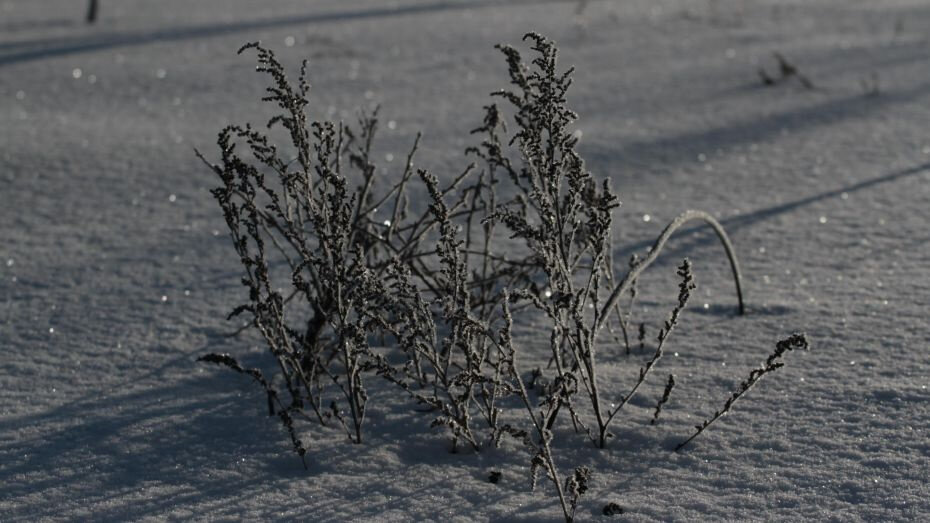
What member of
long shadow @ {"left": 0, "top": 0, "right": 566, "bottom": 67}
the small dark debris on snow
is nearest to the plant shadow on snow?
the small dark debris on snow

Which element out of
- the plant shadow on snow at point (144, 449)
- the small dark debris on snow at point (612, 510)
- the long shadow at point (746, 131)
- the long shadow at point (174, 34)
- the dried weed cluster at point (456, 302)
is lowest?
the small dark debris on snow at point (612, 510)

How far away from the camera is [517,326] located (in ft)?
11.4

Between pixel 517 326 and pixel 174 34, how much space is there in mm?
6899

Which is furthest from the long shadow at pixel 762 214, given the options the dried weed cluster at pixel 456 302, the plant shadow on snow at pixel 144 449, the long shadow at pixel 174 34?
the long shadow at pixel 174 34

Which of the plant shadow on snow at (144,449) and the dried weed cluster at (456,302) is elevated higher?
the dried weed cluster at (456,302)

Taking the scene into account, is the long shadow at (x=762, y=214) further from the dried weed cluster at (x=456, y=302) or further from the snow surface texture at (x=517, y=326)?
the dried weed cluster at (x=456, y=302)

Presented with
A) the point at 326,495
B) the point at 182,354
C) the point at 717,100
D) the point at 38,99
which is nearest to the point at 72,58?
the point at 38,99

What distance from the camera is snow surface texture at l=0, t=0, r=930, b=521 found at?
8.01 feet

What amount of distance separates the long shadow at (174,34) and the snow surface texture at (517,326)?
0.07m

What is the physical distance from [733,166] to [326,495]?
359 cm

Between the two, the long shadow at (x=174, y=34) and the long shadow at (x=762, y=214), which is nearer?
the long shadow at (x=762, y=214)

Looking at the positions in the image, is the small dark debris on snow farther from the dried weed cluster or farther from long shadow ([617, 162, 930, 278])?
long shadow ([617, 162, 930, 278])

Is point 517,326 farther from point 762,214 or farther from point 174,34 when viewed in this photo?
point 174,34

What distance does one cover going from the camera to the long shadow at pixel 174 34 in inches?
337
